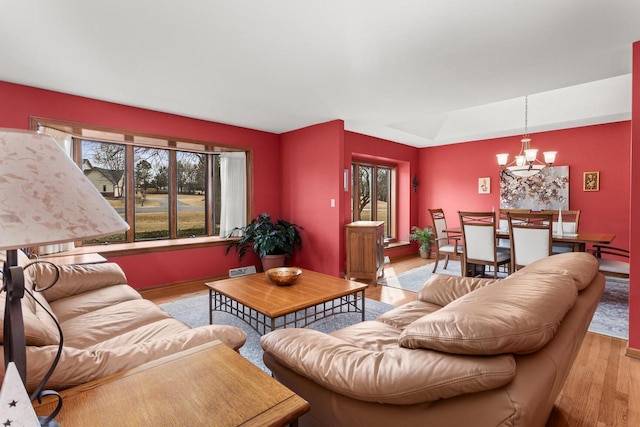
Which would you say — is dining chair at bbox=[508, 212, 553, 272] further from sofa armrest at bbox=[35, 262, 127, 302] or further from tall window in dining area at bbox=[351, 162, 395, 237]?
sofa armrest at bbox=[35, 262, 127, 302]

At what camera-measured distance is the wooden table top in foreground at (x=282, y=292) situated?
226 centimetres

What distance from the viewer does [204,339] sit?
130 centimetres

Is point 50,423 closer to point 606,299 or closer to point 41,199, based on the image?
point 41,199

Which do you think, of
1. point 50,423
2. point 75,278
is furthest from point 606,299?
point 75,278

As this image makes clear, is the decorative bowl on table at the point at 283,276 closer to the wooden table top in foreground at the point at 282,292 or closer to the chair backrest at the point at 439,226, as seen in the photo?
the wooden table top in foreground at the point at 282,292

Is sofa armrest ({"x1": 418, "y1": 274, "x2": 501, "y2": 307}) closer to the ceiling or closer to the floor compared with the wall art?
closer to the floor

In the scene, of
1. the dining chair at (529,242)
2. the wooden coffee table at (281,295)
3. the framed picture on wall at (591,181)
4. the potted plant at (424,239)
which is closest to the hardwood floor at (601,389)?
the dining chair at (529,242)

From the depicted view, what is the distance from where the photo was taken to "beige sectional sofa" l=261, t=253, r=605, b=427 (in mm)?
784

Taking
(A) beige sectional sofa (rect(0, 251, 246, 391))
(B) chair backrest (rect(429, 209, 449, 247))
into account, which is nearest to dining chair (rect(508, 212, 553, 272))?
(B) chair backrest (rect(429, 209, 449, 247))

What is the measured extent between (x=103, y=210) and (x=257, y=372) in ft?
2.18

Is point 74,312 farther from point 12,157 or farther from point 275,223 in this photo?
point 275,223

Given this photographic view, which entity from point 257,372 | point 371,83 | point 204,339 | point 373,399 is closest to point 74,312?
point 204,339

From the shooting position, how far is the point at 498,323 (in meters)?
0.82

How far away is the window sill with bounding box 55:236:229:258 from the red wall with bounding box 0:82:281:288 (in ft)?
0.23
